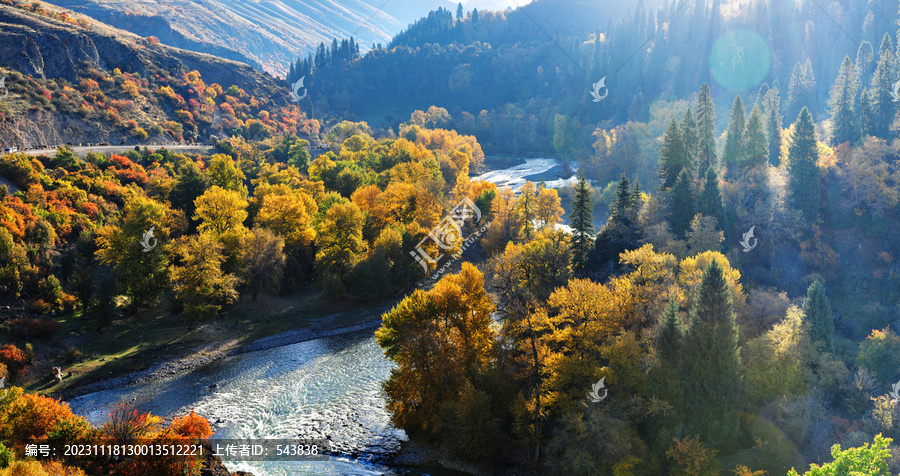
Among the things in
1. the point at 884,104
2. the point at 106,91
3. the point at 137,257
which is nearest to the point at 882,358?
the point at 884,104

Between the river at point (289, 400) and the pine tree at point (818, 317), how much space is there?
3461 cm

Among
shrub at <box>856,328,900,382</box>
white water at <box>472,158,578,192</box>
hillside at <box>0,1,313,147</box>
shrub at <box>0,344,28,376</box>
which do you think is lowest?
white water at <box>472,158,578,192</box>

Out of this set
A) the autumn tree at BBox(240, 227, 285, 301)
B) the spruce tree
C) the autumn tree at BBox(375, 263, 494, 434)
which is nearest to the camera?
the autumn tree at BBox(375, 263, 494, 434)

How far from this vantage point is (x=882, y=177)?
223ft

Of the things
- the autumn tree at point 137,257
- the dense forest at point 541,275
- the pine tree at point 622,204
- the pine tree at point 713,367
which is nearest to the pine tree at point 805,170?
the dense forest at point 541,275

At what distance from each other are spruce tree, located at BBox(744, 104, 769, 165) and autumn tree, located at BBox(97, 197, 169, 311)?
87.5 meters

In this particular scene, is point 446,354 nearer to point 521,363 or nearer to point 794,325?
point 521,363

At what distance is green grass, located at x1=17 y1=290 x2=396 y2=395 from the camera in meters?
45.2

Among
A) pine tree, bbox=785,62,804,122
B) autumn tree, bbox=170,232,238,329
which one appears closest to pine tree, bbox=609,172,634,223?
autumn tree, bbox=170,232,238,329

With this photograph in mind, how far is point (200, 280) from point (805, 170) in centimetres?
8466

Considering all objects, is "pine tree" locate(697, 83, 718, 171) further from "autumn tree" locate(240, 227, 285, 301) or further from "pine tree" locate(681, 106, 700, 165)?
"autumn tree" locate(240, 227, 285, 301)

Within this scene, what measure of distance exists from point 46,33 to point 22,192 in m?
60.7

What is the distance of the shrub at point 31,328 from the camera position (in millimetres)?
45016

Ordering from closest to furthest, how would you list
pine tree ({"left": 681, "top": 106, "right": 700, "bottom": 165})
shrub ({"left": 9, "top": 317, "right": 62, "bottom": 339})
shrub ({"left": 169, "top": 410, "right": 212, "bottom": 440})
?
shrub ({"left": 169, "top": 410, "right": 212, "bottom": 440})
shrub ({"left": 9, "top": 317, "right": 62, "bottom": 339})
pine tree ({"left": 681, "top": 106, "right": 700, "bottom": 165})
